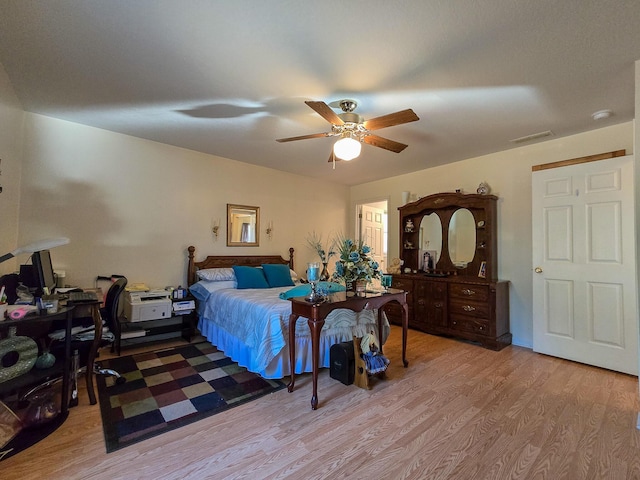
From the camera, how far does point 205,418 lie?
2.07m

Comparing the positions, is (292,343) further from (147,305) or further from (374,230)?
(374,230)

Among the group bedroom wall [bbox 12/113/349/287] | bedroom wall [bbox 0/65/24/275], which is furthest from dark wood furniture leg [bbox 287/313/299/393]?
bedroom wall [bbox 0/65/24/275]

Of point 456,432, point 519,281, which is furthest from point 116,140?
point 519,281

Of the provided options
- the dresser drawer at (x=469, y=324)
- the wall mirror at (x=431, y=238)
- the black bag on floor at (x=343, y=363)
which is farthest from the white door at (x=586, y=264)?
the black bag on floor at (x=343, y=363)

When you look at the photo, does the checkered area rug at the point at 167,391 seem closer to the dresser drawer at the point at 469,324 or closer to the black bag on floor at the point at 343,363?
the black bag on floor at the point at 343,363

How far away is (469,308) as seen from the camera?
3785 mm

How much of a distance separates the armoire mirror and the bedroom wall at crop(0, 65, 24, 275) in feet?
15.6

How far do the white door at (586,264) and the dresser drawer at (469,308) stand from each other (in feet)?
1.72

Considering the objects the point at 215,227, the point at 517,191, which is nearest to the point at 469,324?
the point at 517,191

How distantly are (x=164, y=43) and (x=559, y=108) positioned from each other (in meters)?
3.33

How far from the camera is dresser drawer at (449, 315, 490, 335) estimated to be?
3.62 m

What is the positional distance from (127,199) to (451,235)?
451 centimetres

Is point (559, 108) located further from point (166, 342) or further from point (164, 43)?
point (166, 342)

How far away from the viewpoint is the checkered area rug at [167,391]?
1.97 m
